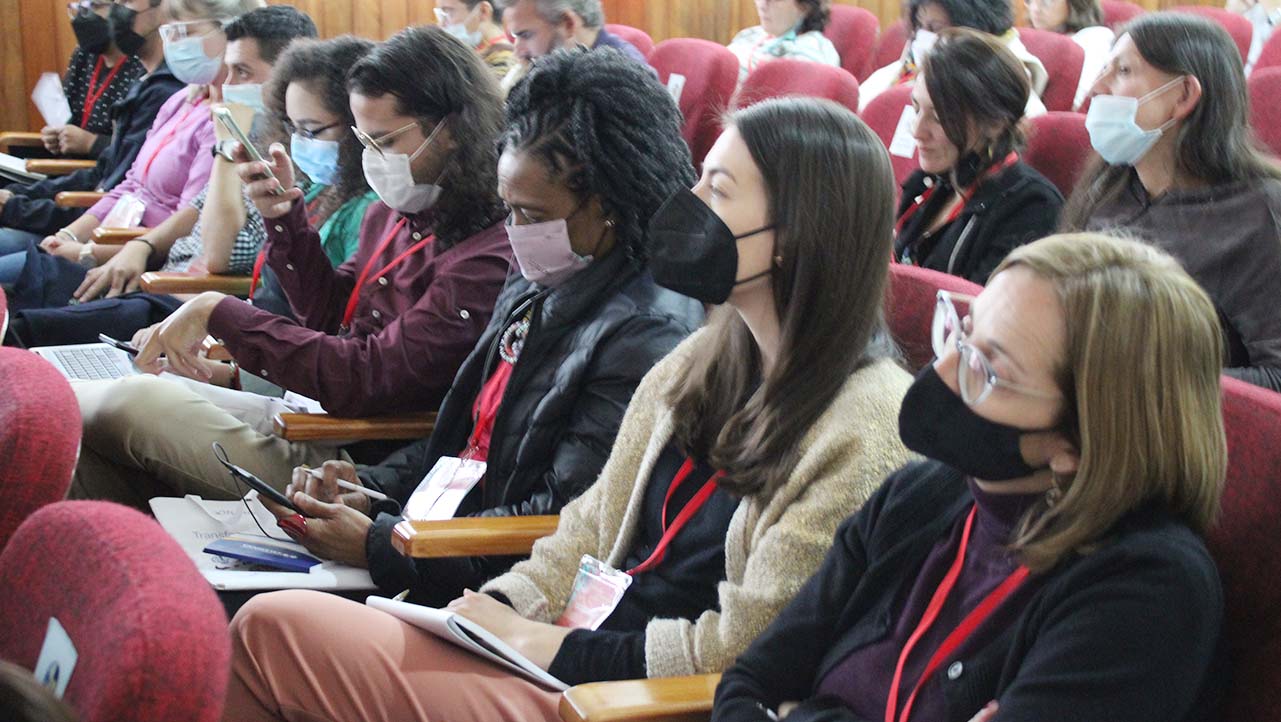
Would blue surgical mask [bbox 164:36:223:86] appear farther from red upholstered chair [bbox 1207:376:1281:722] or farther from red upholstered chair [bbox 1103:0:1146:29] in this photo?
red upholstered chair [bbox 1207:376:1281:722]

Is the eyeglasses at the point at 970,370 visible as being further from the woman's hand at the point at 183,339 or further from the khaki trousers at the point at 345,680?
the woman's hand at the point at 183,339

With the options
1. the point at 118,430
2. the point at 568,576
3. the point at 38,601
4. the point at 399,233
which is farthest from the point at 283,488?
the point at 38,601

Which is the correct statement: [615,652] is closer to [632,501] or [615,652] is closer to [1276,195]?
[632,501]

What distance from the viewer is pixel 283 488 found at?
2387 mm

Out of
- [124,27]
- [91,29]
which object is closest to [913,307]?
[124,27]

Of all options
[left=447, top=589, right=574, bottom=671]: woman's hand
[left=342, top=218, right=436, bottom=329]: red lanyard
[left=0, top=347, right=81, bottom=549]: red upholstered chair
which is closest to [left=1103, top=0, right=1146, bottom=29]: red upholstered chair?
[left=342, top=218, right=436, bottom=329]: red lanyard

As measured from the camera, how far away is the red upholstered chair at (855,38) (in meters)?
5.04

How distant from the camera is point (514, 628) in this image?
64.8 inches

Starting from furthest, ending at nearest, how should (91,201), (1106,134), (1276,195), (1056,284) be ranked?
(91,201) → (1106,134) → (1276,195) → (1056,284)

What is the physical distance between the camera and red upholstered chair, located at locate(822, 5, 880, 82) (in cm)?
504

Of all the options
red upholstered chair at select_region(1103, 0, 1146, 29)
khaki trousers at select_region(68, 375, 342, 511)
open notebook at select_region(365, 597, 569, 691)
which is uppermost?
open notebook at select_region(365, 597, 569, 691)

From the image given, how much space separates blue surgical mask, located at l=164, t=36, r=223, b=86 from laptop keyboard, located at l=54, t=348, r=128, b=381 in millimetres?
1477

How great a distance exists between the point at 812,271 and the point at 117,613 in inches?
34.6

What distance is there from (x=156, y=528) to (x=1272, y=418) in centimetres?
94
